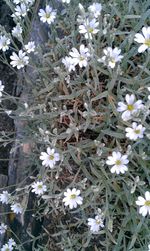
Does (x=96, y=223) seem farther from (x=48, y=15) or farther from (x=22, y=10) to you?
(x=22, y=10)

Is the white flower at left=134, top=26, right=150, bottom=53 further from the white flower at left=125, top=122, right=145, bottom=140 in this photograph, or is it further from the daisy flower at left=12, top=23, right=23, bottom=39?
the daisy flower at left=12, top=23, right=23, bottom=39

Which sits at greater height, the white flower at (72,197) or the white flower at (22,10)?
the white flower at (22,10)

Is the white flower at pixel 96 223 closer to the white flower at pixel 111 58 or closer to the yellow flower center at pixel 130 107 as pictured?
the yellow flower center at pixel 130 107

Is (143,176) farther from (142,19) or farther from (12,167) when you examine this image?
(12,167)

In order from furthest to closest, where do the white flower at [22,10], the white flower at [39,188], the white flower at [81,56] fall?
the white flower at [22,10] < the white flower at [39,188] < the white flower at [81,56]

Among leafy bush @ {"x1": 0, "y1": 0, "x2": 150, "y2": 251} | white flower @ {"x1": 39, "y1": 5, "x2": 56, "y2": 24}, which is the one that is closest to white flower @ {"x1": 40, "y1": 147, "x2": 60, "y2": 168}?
leafy bush @ {"x1": 0, "y1": 0, "x2": 150, "y2": 251}

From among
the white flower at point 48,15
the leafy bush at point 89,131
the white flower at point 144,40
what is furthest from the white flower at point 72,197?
the white flower at point 48,15

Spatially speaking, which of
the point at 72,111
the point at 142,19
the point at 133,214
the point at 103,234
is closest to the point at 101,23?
the point at 142,19
